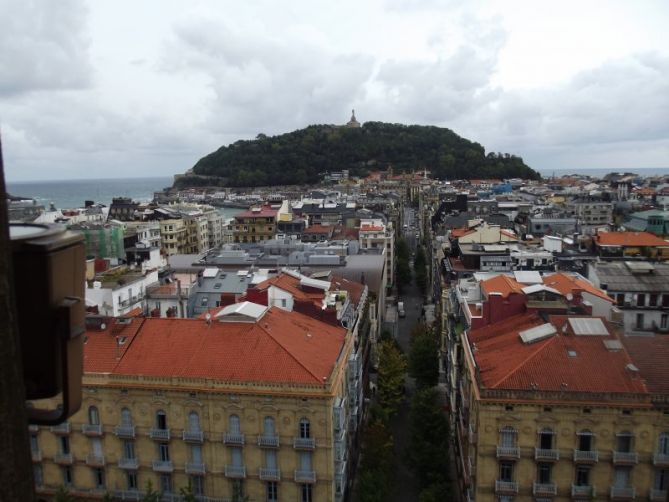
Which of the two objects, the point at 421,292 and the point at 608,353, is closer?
the point at 608,353

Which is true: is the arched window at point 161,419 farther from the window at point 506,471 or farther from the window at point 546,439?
the window at point 546,439

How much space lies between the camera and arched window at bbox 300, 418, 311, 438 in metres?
30.1

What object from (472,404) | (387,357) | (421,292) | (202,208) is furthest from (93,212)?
(472,404)

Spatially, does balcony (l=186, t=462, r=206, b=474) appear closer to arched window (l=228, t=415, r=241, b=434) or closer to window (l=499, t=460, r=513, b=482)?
arched window (l=228, t=415, r=241, b=434)

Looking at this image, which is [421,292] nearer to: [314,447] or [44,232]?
[314,447]

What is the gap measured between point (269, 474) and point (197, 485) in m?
4.15

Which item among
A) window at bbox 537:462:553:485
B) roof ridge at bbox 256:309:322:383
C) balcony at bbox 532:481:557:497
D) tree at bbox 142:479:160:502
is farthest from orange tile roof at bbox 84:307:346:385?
balcony at bbox 532:481:557:497

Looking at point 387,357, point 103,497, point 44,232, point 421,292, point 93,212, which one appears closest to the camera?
point 44,232

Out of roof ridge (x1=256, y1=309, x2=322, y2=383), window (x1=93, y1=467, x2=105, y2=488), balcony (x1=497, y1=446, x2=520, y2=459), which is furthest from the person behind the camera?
window (x1=93, y1=467, x2=105, y2=488)

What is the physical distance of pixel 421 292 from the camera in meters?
97.7

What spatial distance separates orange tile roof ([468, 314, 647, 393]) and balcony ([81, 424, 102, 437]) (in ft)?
66.6

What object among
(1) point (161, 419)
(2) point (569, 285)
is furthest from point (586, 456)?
(1) point (161, 419)

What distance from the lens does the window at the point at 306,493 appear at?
30922 mm

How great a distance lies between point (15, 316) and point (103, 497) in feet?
106
